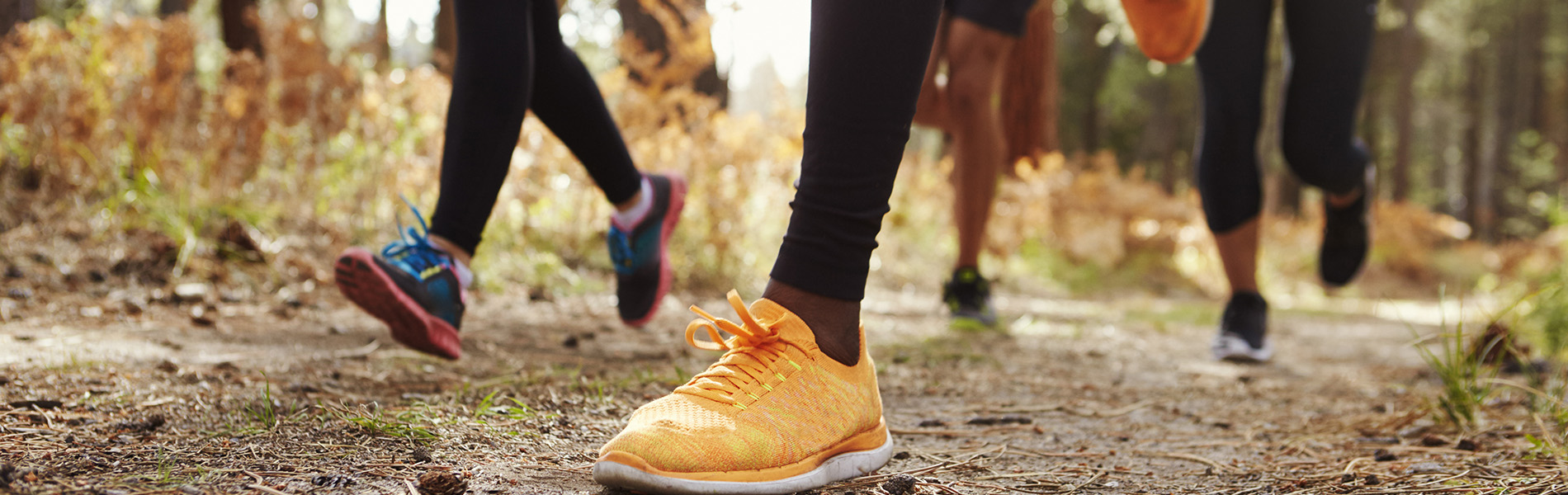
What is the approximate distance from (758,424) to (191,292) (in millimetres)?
2291

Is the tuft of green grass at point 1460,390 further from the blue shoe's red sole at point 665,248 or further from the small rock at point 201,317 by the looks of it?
the small rock at point 201,317

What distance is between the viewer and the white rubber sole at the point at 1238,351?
280 centimetres

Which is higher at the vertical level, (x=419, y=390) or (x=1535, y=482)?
(x=1535, y=482)

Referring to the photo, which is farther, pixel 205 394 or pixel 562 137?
pixel 562 137

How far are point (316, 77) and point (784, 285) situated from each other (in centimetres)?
310

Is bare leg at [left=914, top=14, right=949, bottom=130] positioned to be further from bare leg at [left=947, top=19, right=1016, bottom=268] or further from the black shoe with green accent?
the black shoe with green accent

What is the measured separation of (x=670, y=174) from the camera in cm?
252

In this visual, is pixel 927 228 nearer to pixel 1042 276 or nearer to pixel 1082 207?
pixel 1042 276

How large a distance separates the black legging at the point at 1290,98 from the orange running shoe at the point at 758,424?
2.03 meters

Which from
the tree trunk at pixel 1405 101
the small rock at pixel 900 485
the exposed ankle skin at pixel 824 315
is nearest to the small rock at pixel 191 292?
the exposed ankle skin at pixel 824 315

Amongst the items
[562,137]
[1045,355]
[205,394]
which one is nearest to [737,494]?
[205,394]

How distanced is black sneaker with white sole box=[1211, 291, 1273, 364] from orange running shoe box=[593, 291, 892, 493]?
1914 mm

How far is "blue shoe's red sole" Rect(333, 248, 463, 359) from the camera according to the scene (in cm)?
162

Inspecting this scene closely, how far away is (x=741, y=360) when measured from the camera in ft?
4.19
